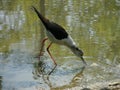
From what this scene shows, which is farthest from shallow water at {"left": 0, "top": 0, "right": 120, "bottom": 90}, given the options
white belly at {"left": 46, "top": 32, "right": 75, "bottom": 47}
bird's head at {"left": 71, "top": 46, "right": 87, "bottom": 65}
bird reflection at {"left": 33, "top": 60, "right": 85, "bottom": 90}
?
white belly at {"left": 46, "top": 32, "right": 75, "bottom": 47}

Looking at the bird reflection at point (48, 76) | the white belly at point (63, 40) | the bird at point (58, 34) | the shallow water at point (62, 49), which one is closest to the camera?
the bird reflection at point (48, 76)

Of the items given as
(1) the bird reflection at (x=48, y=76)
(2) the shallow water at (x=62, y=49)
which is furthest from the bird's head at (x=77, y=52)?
(1) the bird reflection at (x=48, y=76)

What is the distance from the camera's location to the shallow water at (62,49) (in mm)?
7230

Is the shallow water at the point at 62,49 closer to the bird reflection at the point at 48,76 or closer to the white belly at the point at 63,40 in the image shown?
the bird reflection at the point at 48,76

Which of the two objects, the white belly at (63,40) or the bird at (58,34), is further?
the white belly at (63,40)

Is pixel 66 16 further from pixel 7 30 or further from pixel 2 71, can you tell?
pixel 2 71

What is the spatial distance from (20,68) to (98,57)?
164 centimetres

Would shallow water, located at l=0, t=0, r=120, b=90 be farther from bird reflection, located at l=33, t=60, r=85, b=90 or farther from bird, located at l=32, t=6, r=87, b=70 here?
bird, located at l=32, t=6, r=87, b=70

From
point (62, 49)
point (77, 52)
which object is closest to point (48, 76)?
point (77, 52)

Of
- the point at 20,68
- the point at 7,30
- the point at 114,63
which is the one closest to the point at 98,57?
the point at 114,63

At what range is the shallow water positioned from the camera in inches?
285

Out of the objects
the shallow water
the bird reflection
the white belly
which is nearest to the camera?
the bird reflection

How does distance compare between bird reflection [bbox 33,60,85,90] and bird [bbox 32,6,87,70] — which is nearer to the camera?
bird reflection [bbox 33,60,85,90]

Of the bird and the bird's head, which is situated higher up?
the bird
